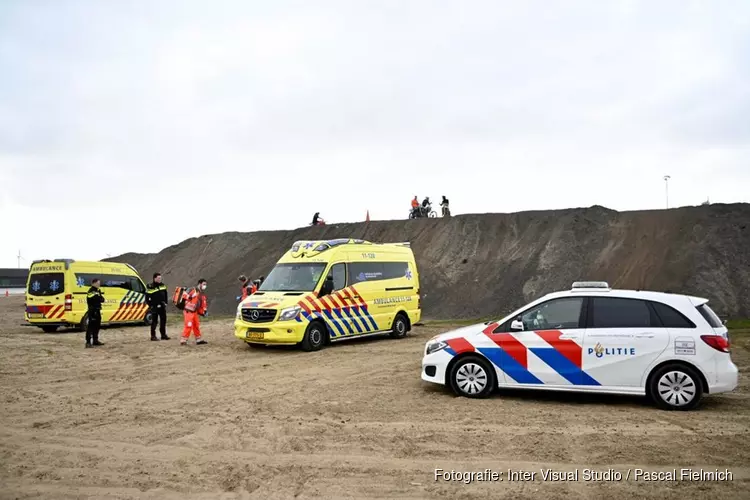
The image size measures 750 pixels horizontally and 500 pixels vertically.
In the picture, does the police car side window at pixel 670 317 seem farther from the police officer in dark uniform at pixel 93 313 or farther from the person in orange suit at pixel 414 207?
the person in orange suit at pixel 414 207

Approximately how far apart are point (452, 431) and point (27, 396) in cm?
692

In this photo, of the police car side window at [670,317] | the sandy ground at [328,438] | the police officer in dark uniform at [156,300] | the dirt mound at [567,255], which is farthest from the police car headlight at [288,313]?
the dirt mound at [567,255]

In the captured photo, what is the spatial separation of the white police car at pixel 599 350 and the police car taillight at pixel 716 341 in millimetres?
13

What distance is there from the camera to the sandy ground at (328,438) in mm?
5277

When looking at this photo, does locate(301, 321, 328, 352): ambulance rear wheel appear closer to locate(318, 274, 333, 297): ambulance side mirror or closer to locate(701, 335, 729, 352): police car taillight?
locate(318, 274, 333, 297): ambulance side mirror

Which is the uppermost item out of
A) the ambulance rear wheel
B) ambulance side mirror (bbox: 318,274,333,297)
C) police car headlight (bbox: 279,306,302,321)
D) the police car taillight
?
ambulance side mirror (bbox: 318,274,333,297)

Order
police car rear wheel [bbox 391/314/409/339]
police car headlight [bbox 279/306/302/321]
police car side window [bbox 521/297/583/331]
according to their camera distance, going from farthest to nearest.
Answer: police car rear wheel [bbox 391/314/409/339], police car headlight [bbox 279/306/302/321], police car side window [bbox 521/297/583/331]

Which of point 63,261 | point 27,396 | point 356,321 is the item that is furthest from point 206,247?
point 27,396

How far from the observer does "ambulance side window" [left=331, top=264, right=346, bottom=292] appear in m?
15.1

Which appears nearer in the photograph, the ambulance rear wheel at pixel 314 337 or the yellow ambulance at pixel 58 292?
the ambulance rear wheel at pixel 314 337

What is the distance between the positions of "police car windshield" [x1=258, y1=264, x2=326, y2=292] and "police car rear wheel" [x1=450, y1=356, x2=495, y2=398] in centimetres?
637

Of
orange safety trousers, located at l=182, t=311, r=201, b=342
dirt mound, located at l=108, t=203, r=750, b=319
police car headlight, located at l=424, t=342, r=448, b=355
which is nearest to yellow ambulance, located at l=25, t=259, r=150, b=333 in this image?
→ orange safety trousers, located at l=182, t=311, r=201, b=342

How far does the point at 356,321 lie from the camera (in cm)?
1559

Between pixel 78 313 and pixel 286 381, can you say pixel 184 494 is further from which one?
pixel 78 313
